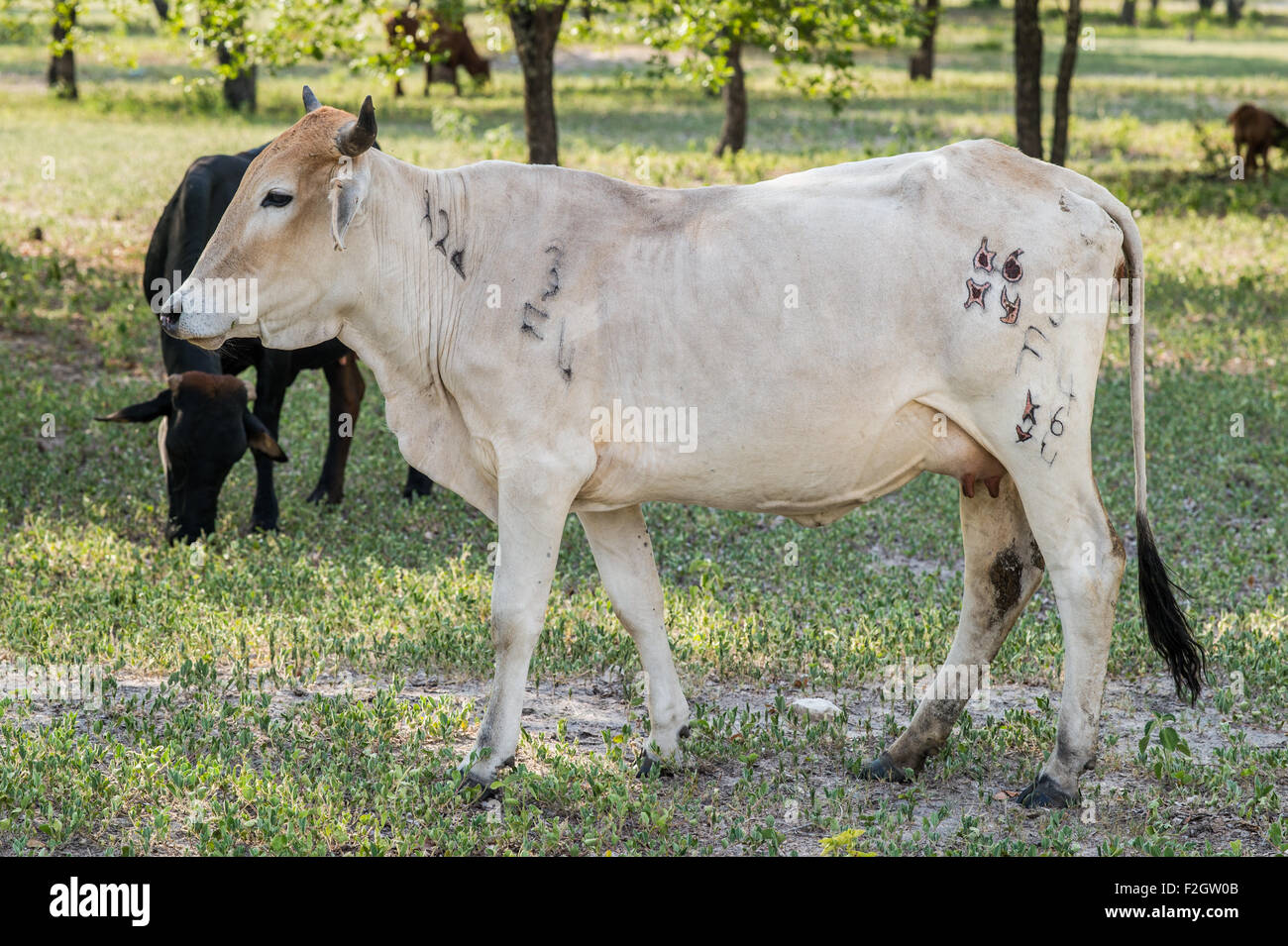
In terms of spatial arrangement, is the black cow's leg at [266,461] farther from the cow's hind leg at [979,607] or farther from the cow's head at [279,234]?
the cow's hind leg at [979,607]

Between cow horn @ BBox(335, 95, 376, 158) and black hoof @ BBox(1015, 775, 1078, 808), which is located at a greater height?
cow horn @ BBox(335, 95, 376, 158)

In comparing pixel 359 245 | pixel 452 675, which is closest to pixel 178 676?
pixel 452 675

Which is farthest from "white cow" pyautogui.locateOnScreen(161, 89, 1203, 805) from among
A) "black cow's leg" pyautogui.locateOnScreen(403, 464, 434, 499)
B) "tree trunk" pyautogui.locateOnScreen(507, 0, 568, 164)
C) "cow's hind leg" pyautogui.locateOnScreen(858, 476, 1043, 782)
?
"tree trunk" pyautogui.locateOnScreen(507, 0, 568, 164)

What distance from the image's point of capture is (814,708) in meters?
5.85

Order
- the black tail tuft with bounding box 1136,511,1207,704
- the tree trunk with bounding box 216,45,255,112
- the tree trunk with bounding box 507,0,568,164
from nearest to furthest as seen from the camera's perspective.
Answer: the black tail tuft with bounding box 1136,511,1207,704 < the tree trunk with bounding box 507,0,568,164 < the tree trunk with bounding box 216,45,255,112

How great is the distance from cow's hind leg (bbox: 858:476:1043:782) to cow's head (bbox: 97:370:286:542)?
151 inches

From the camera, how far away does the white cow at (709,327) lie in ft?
15.4

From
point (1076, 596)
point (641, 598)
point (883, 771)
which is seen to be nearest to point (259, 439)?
point (641, 598)

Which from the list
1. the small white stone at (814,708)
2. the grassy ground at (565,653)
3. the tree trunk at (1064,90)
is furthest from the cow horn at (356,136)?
the tree trunk at (1064,90)

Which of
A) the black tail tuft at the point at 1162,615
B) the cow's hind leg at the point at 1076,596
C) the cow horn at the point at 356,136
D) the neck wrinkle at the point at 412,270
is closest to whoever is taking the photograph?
the cow horn at the point at 356,136

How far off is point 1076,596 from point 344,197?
2.71m

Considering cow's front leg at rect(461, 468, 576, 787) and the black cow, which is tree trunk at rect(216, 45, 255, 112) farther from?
cow's front leg at rect(461, 468, 576, 787)

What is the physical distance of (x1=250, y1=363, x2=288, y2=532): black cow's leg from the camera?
27.6 ft

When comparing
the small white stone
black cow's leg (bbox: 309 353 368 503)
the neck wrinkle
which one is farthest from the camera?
black cow's leg (bbox: 309 353 368 503)
